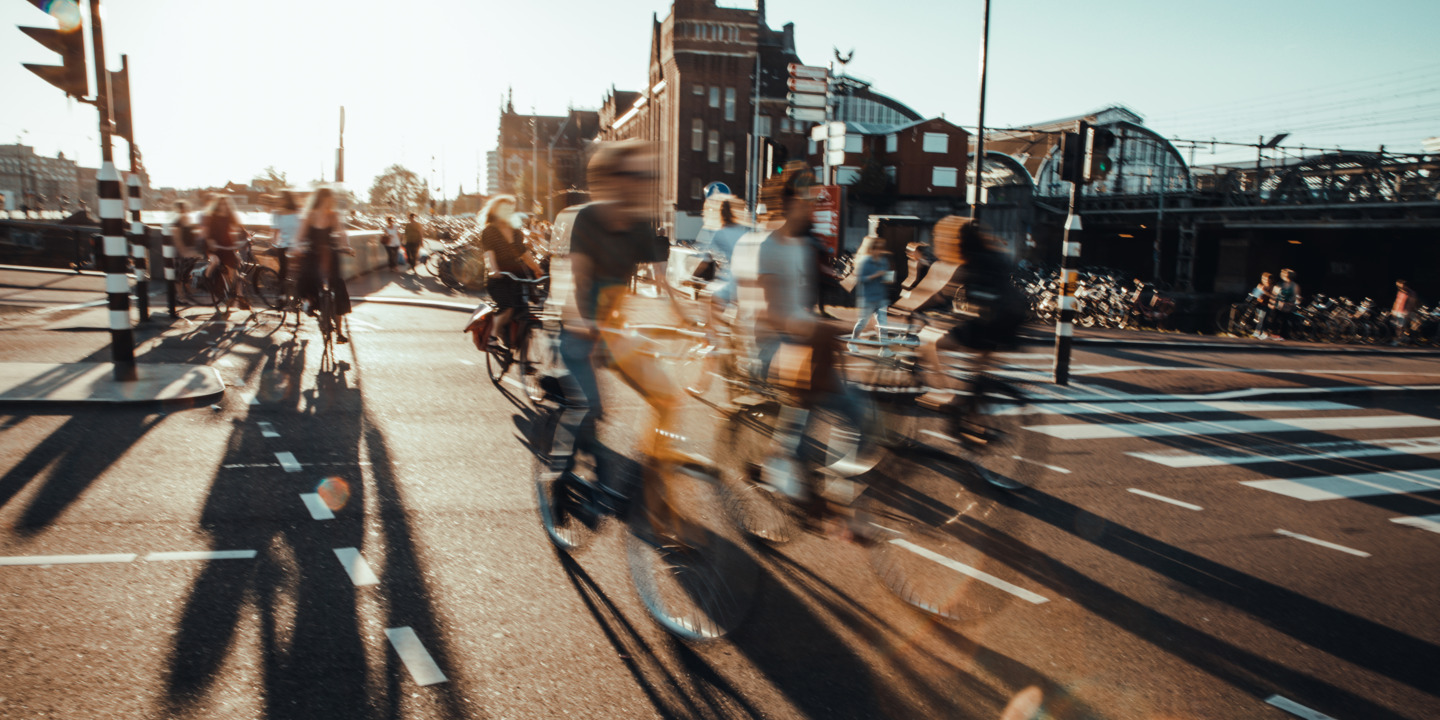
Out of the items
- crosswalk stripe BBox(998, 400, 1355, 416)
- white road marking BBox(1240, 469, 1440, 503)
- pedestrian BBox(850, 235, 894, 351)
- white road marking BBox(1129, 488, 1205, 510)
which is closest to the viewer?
white road marking BBox(1129, 488, 1205, 510)

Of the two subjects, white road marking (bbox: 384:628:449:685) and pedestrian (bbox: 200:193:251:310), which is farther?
pedestrian (bbox: 200:193:251:310)

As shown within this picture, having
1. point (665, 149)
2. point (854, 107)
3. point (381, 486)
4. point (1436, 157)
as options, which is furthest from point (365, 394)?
point (854, 107)

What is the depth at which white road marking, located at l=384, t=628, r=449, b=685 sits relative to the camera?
3195 mm

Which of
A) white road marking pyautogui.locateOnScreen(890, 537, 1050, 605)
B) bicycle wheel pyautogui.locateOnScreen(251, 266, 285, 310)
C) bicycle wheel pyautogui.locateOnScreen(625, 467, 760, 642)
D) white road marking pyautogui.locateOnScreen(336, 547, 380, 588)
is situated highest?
bicycle wheel pyautogui.locateOnScreen(251, 266, 285, 310)

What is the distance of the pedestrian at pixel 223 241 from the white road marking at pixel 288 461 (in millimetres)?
8836

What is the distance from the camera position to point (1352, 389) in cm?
Result: 1123

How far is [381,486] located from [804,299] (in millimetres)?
2933

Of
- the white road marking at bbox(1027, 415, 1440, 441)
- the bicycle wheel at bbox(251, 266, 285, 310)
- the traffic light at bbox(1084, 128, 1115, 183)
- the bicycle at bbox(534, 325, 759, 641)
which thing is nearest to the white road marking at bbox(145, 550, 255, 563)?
the bicycle at bbox(534, 325, 759, 641)

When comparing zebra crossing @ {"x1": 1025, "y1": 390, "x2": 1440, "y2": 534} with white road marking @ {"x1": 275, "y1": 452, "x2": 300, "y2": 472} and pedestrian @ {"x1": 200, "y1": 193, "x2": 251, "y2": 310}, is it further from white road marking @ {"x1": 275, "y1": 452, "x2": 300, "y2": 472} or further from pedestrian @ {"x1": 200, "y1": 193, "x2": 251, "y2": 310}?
pedestrian @ {"x1": 200, "y1": 193, "x2": 251, "y2": 310}

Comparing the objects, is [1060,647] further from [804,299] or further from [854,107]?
[854,107]

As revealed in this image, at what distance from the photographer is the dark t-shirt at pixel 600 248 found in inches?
159

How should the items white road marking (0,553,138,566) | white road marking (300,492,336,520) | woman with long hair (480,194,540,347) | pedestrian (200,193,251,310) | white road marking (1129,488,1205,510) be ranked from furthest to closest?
pedestrian (200,193,251,310) → woman with long hair (480,194,540,347) → white road marking (1129,488,1205,510) → white road marking (300,492,336,520) → white road marking (0,553,138,566)

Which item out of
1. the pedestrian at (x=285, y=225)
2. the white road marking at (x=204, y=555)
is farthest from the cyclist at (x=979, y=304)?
the pedestrian at (x=285, y=225)

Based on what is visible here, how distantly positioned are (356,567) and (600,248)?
6.22ft
